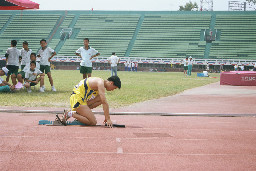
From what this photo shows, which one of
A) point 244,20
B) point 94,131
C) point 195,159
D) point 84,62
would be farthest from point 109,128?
point 244,20

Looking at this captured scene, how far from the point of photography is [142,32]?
64000 mm

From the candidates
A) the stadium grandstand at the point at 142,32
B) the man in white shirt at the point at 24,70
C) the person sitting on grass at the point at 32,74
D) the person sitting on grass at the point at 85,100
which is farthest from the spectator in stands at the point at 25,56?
the stadium grandstand at the point at 142,32

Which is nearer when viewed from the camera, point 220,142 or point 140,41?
point 220,142

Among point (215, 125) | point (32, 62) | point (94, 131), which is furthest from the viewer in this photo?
point (32, 62)

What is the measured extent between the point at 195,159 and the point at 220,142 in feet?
4.45

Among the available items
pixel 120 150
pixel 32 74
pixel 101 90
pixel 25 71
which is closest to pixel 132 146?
pixel 120 150

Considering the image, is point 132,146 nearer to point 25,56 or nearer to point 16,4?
point 16,4

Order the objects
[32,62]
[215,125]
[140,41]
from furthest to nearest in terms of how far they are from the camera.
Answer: [140,41], [32,62], [215,125]

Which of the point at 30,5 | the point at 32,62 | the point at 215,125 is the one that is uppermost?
the point at 30,5

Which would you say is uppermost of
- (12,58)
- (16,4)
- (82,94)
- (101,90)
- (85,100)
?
(16,4)

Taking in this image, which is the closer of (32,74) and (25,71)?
(32,74)

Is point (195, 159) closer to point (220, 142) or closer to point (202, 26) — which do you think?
point (220, 142)

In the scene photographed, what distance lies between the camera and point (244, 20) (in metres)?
62.8

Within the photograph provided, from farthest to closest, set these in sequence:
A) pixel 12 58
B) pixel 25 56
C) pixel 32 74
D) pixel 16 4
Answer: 1. pixel 25 56
2. pixel 12 58
3. pixel 32 74
4. pixel 16 4
